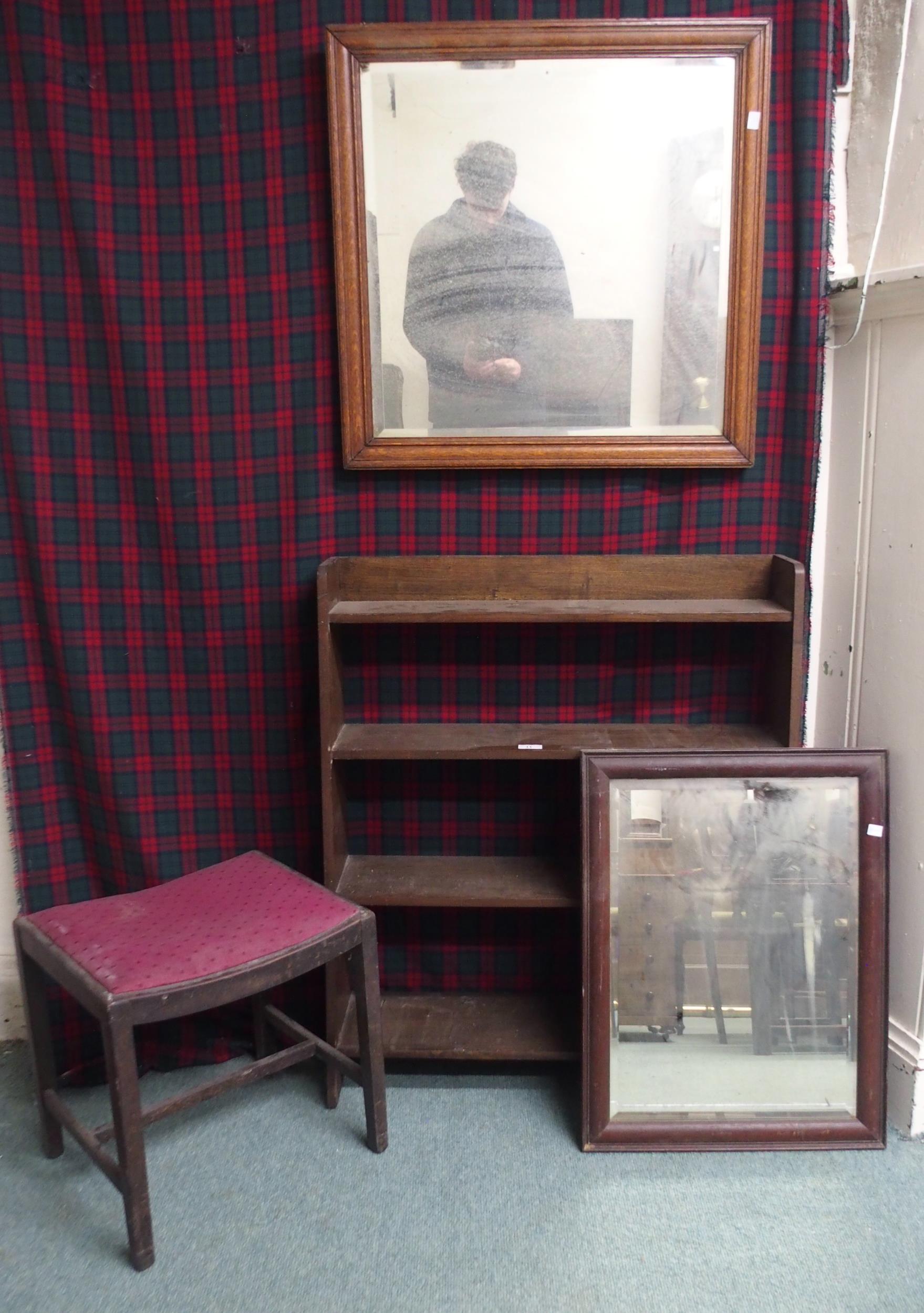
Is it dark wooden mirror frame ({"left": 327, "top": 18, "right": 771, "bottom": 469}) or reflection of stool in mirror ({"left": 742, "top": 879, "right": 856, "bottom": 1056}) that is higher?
dark wooden mirror frame ({"left": 327, "top": 18, "right": 771, "bottom": 469})

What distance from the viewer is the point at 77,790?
2.13 m

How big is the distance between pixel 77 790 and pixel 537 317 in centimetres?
138

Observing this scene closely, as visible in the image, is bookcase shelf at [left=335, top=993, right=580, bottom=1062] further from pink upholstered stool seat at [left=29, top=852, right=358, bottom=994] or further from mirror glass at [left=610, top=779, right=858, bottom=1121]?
pink upholstered stool seat at [left=29, top=852, right=358, bottom=994]

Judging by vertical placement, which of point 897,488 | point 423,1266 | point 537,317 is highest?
point 537,317

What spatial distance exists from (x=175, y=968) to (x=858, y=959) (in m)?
1.26

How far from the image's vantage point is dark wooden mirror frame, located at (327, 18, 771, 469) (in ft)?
5.96

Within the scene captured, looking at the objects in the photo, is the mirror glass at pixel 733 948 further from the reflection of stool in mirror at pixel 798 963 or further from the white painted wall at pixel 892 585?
the white painted wall at pixel 892 585

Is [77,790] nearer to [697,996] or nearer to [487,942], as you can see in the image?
[487,942]

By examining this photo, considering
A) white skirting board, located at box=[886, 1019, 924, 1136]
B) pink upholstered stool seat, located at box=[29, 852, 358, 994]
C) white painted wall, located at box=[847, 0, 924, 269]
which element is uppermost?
white painted wall, located at box=[847, 0, 924, 269]

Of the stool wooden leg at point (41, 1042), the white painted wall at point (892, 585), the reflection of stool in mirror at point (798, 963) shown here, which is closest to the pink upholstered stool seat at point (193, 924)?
the stool wooden leg at point (41, 1042)

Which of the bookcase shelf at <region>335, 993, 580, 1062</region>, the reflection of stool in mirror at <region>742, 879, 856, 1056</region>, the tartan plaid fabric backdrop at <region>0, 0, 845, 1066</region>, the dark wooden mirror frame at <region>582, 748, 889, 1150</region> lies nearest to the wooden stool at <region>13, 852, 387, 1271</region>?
the bookcase shelf at <region>335, 993, 580, 1062</region>

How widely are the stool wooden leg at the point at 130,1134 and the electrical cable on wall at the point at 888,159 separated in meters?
1.83

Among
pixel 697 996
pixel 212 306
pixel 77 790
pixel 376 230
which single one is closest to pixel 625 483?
pixel 376 230

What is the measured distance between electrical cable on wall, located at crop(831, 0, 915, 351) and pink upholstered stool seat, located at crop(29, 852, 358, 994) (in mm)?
1495
